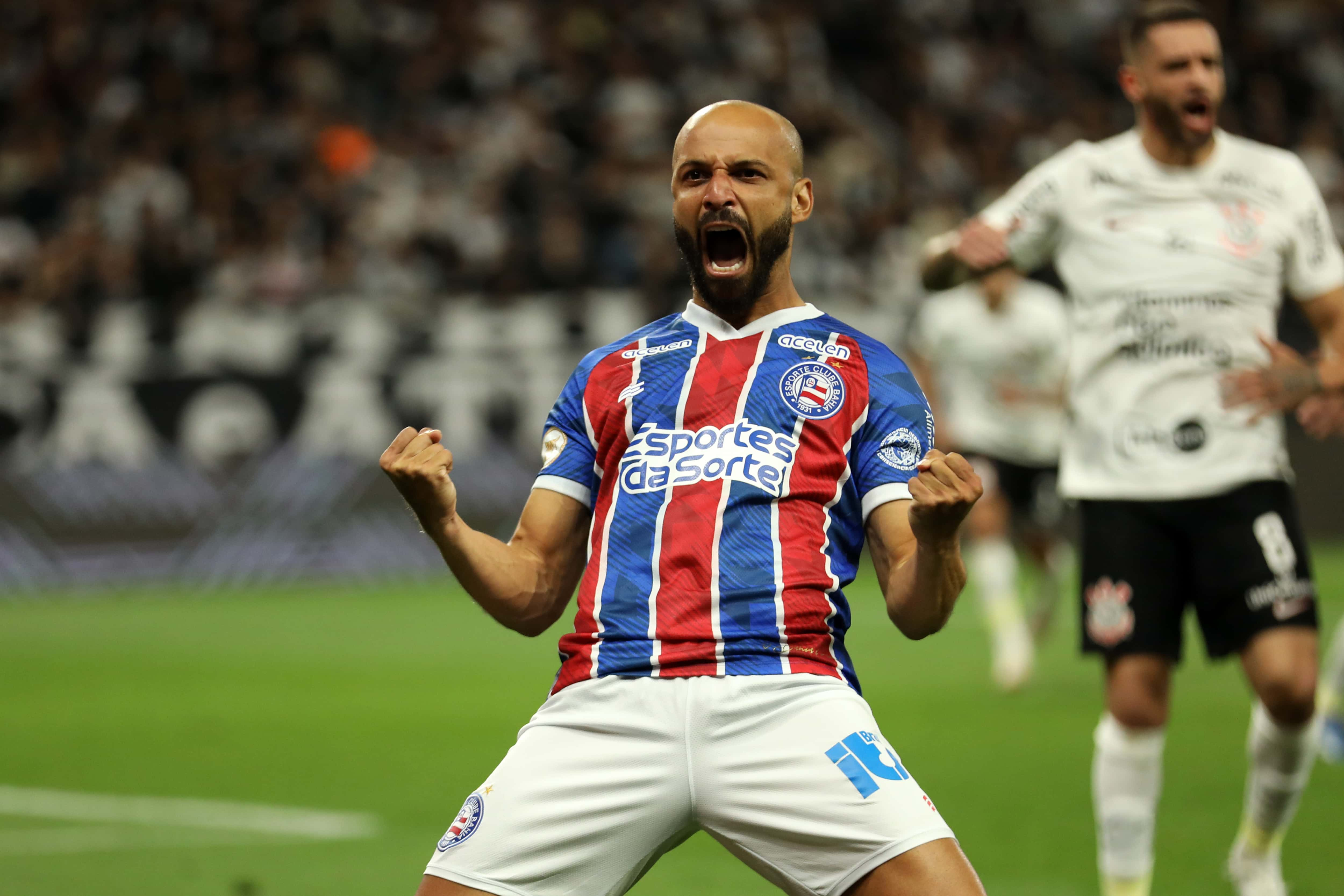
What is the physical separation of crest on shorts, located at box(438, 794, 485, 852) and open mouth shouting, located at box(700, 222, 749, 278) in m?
1.06

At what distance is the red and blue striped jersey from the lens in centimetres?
320

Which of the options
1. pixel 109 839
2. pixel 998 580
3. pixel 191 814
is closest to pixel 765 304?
pixel 109 839

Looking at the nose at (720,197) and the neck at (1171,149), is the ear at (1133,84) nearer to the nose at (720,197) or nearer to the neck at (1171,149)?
the neck at (1171,149)

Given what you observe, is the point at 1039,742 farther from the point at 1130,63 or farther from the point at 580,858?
the point at 580,858

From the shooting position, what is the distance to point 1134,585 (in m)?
5.04

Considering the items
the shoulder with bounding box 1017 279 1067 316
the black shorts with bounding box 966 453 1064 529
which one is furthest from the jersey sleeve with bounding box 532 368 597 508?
the shoulder with bounding box 1017 279 1067 316

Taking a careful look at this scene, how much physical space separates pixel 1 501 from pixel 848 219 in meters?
9.03

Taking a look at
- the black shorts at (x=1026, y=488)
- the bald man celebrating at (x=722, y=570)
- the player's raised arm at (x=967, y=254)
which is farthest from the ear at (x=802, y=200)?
the black shorts at (x=1026, y=488)

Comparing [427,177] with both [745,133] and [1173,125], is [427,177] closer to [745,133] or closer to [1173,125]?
[1173,125]

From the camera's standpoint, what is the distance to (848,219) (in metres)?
19.3

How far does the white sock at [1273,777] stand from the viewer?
5.05m

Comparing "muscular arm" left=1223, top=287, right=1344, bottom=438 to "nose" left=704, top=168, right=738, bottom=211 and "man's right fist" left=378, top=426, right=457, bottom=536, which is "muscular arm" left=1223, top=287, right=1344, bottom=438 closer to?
"nose" left=704, top=168, right=738, bottom=211

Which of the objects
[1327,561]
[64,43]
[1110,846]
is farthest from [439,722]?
[64,43]

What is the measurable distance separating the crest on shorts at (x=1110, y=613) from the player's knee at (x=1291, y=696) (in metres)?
0.39
